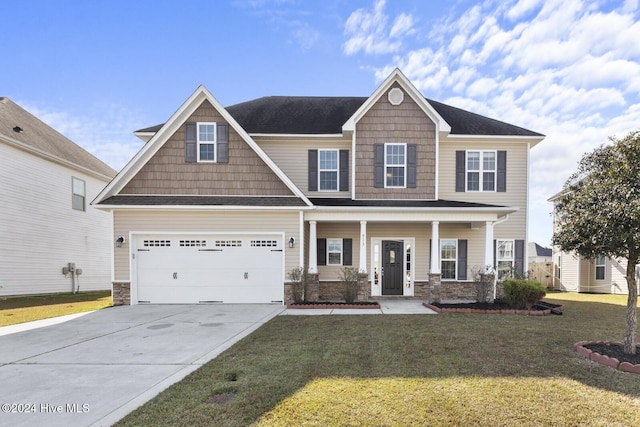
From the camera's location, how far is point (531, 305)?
9906 mm

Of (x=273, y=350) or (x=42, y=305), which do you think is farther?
(x=42, y=305)

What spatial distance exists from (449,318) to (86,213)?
1855 cm

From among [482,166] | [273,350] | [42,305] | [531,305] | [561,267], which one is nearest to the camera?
[273,350]

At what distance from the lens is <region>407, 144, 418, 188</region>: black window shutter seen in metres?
12.5

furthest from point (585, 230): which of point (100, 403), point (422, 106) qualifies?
Result: point (422, 106)

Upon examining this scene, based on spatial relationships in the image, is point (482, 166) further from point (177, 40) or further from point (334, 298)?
point (177, 40)

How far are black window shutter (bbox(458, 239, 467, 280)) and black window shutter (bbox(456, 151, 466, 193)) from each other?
216 centimetres

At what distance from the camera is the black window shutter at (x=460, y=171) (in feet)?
43.1

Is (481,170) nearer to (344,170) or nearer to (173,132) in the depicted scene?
(344,170)

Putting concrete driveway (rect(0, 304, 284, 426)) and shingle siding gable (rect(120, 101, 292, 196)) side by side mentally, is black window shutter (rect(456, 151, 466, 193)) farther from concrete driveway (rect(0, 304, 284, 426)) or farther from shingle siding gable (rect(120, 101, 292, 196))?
concrete driveway (rect(0, 304, 284, 426))

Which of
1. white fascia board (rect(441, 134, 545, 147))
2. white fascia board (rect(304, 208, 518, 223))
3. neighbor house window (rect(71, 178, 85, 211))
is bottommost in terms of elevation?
white fascia board (rect(304, 208, 518, 223))

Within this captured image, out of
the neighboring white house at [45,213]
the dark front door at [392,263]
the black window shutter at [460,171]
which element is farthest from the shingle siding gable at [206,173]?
the black window shutter at [460,171]

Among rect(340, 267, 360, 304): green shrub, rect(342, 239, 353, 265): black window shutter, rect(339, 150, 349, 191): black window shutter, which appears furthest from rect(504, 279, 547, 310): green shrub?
rect(339, 150, 349, 191): black window shutter

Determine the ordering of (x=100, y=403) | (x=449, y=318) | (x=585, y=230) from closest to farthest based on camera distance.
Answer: (x=100, y=403) < (x=585, y=230) < (x=449, y=318)
